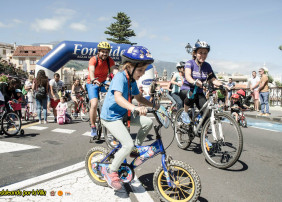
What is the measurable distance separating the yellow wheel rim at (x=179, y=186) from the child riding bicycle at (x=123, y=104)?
514mm

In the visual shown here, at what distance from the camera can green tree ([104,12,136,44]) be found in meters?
53.3

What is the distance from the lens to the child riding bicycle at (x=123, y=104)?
281 cm

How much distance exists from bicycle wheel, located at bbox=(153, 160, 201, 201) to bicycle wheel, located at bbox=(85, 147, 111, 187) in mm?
799

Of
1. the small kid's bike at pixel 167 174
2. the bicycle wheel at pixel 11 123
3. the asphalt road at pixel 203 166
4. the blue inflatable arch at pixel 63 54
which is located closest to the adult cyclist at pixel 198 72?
the asphalt road at pixel 203 166

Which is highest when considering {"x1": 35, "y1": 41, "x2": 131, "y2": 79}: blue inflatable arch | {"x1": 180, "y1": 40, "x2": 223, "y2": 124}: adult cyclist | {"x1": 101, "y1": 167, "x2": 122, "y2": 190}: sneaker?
{"x1": 35, "y1": 41, "x2": 131, "y2": 79}: blue inflatable arch

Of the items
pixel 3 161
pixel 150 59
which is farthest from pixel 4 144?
pixel 150 59

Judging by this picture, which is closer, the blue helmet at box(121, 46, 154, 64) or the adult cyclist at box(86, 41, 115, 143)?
the blue helmet at box(121, 46, 154, 64)

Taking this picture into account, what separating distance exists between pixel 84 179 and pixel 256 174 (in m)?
2.59

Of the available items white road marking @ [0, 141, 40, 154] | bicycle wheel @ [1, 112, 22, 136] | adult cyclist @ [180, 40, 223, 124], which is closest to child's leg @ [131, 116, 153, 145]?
adult cyclist @ [180, 40, 223, 124]

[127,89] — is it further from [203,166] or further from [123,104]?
[203,166]

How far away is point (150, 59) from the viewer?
2814 mm

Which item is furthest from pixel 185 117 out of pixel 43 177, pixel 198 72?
pixel 43 177

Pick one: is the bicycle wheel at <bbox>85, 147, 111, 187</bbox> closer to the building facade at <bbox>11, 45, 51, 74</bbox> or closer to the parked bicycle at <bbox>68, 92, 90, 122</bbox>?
the parked bicycle at <bbox>68, 92, 90, 122</bbox>

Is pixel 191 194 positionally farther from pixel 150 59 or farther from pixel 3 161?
pixel 3 161
